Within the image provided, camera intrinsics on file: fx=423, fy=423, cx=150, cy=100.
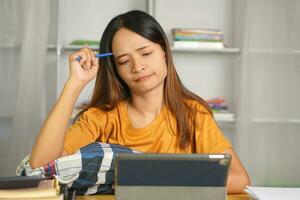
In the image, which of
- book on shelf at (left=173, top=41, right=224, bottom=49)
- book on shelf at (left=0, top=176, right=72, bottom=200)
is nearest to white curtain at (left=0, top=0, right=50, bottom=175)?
book on shelf at (left=173, top=41, right=224, bottom=49)

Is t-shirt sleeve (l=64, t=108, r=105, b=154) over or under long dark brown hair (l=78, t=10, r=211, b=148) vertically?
under

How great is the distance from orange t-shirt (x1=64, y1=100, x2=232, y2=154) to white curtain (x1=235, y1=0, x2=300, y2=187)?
1454mm

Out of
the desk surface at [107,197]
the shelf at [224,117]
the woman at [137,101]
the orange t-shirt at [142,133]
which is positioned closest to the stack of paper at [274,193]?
the desk surface at [107,197]

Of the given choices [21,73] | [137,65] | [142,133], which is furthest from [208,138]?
[21,73]

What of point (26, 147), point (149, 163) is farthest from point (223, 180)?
point (26, 147)

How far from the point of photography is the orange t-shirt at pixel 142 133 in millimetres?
1347

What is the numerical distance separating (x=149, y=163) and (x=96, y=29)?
8.03 feet

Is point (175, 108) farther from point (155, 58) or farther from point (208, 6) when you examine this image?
point (208, 6)

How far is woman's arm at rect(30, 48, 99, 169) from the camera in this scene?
1170 mm

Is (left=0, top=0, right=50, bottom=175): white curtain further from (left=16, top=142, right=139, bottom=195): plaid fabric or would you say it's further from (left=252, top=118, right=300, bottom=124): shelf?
(left=16, top=142, right=139, bottom=195): plaid fabric

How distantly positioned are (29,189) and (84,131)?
62 centimetres

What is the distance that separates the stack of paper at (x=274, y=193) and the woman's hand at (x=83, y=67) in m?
0.59

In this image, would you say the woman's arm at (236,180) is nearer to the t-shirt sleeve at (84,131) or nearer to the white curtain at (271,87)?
the t-shirt sleeve at (84,131)

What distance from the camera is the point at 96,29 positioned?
3.01 metres
